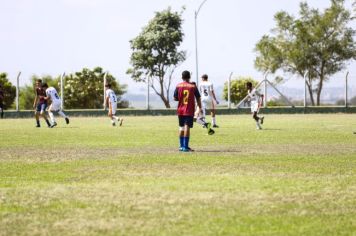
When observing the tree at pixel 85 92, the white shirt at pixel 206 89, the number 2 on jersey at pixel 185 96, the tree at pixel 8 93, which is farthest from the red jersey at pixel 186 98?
the tree at pixel 8 93

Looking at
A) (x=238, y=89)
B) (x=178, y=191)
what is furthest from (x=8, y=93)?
(x=178, y=191)

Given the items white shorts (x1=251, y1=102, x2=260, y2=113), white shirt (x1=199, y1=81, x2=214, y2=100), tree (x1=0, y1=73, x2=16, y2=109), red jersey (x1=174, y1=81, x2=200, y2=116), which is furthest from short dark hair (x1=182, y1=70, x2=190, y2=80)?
tree (x1=0, y1=73, x2=16, y2=109)

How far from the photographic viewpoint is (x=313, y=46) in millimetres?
78438

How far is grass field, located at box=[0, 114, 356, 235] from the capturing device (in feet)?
26.6

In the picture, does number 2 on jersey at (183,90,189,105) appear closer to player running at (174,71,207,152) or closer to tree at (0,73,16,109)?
player running at (174,71,207,152)

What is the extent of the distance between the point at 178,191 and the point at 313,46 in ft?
229

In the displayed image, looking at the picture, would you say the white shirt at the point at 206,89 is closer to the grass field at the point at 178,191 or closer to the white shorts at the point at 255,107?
the white shorts at the point at 255,107

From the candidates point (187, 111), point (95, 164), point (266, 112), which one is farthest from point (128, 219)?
point (266, 112)

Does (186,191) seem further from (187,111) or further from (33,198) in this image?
(187,111)

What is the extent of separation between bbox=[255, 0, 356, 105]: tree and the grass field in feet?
200

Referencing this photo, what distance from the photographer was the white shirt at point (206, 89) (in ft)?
96.7

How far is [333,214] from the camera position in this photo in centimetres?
870

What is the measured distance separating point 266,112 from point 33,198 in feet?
139

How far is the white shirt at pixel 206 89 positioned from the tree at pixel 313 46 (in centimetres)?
4850
